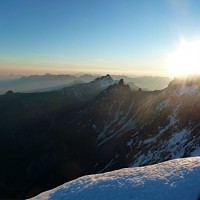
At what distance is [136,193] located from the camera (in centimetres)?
1792

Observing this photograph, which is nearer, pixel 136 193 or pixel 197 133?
pixel 136 193

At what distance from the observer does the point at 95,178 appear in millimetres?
21828

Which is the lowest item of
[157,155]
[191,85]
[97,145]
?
[97,145]

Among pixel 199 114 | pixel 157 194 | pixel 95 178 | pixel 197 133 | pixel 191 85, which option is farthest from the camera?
pixel 191 85

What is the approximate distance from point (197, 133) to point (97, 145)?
90809 mm

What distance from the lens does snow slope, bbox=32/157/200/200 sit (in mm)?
17500

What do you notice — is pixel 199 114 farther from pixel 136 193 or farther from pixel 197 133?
pixel 136 193

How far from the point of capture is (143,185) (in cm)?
1864

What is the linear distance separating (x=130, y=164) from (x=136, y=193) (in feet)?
357

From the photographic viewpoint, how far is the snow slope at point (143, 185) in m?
17.5

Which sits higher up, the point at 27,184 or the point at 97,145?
the point at 97,145

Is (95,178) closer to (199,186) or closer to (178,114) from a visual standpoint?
(199,186)

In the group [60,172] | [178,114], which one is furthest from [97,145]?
[178,114]

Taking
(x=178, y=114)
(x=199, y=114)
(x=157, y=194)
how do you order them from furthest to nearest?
(x=178, y=114)
(x=199, y=114)
(x=157, y=194)
